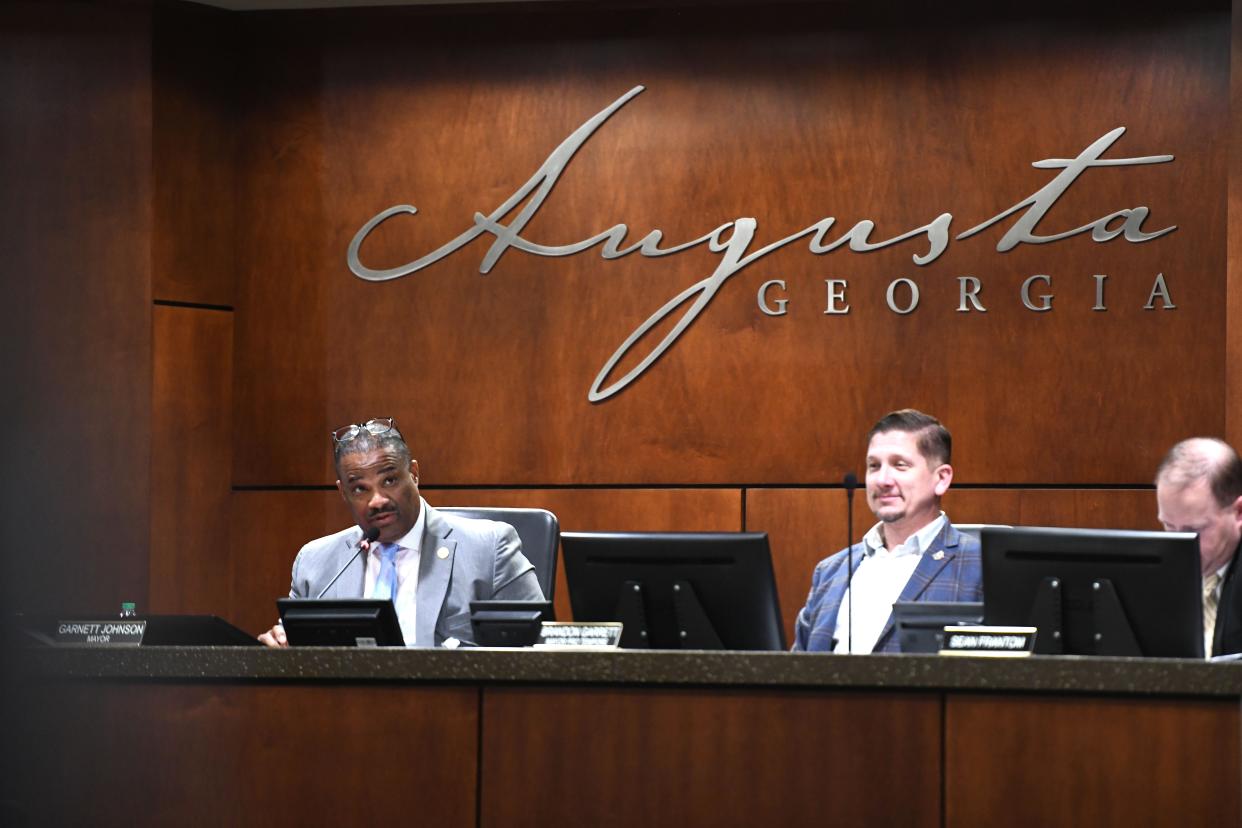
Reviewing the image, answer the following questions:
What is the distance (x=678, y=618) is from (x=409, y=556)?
1101 mm

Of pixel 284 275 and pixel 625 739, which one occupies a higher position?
pixel 284 275

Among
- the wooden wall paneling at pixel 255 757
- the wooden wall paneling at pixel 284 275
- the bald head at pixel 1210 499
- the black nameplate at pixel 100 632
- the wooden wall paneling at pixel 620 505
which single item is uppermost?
the wooden wall paneling at pixel 284 275

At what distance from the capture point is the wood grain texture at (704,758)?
2.43 metres

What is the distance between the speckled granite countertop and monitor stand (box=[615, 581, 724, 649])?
57 centimetres

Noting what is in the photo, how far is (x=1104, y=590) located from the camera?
2.85m

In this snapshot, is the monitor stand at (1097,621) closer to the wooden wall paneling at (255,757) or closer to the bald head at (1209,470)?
the bald head at (1209,470)

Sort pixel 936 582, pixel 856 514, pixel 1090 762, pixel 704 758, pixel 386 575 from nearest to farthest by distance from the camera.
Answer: pixel 1090 762, pixel 704 758, pixel 936 582, pixel 386 575, pixel 856 514

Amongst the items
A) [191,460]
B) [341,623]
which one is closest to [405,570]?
[341,623]

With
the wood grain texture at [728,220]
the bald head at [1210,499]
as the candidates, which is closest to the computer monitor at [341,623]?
the bald head at [1210,499]

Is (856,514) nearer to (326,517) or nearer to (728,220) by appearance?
(728,220)

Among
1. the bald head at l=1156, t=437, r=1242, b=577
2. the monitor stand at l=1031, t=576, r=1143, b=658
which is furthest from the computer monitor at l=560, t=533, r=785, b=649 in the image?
the bald head at l=1156, t=437, r=1242, b=577

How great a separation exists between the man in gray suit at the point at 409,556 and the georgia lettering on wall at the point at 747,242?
4.27ft

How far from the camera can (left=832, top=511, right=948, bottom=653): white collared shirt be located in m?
3.81

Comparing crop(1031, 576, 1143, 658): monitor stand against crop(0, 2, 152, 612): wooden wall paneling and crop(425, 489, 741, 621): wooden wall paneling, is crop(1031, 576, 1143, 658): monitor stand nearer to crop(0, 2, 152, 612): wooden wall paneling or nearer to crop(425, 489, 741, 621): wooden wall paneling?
crop(425, 489, 741, 621): wooden wall paneling
